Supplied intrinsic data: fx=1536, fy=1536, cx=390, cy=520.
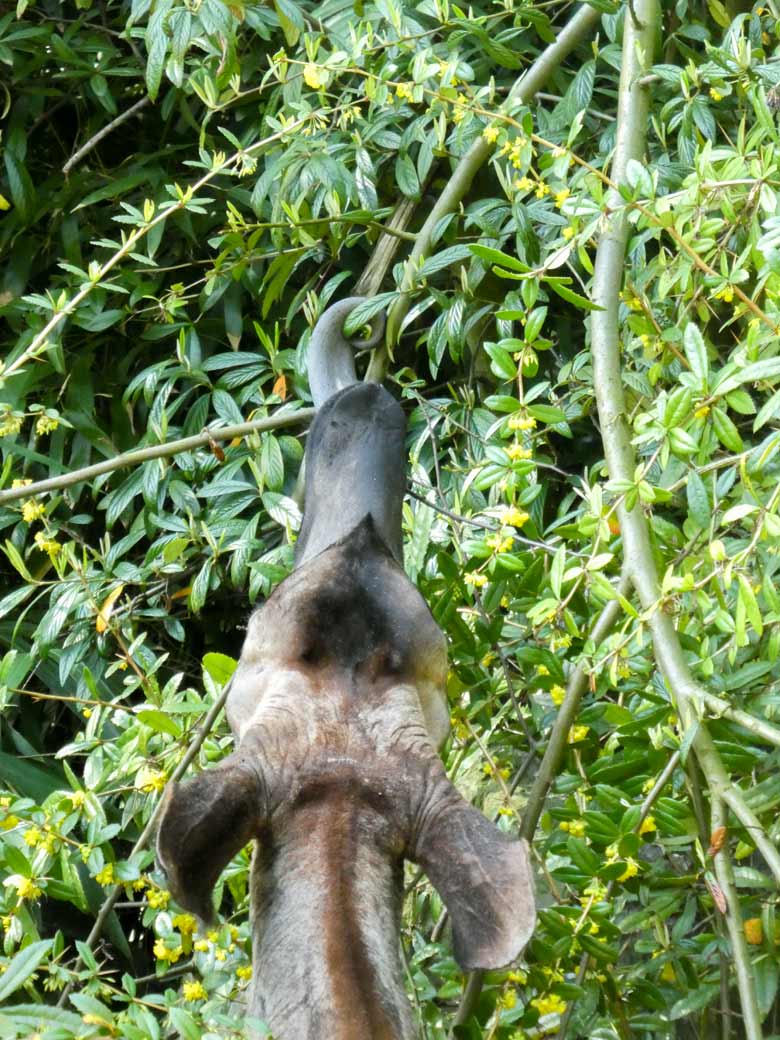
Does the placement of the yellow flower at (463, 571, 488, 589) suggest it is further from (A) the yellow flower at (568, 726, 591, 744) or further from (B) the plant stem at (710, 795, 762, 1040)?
(B) the plant stem at (710, 795, 762, 1040)

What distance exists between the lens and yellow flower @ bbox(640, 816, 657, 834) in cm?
234

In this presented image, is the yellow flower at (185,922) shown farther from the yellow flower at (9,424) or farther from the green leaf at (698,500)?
the yellow flower at (9,424)

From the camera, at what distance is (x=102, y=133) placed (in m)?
4.14

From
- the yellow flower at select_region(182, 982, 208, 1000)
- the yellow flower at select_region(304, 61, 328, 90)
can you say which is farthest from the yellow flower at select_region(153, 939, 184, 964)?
the yellow flower at select_region(304, 61, 328, 90)

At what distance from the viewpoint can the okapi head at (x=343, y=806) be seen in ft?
5.95

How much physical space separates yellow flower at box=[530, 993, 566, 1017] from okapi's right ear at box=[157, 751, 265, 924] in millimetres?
611

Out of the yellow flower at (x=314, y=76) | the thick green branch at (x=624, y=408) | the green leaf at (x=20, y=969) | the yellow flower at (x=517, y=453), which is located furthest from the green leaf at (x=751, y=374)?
the yellow flower at (x=314, y=76)

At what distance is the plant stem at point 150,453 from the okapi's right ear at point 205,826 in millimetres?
984

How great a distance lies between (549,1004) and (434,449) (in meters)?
1.15

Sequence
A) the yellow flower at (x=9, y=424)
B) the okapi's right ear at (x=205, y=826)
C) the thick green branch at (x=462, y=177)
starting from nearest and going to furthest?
the okapi's right ear at (x=205, y=826)
the yellow flower at (x=9, y=424)
the thick green branch at (x=462, y=177)

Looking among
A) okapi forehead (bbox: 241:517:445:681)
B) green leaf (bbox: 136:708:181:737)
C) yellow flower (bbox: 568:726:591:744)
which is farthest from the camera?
yellow flower (bbox: 568:726:591:744)

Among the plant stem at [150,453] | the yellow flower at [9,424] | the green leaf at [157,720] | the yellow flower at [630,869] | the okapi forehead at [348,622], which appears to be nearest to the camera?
the okapi forehead at [348,622]

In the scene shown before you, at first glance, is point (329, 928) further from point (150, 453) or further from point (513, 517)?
point (150, 453)

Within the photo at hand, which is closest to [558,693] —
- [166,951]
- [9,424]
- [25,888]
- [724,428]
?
[724,428]
